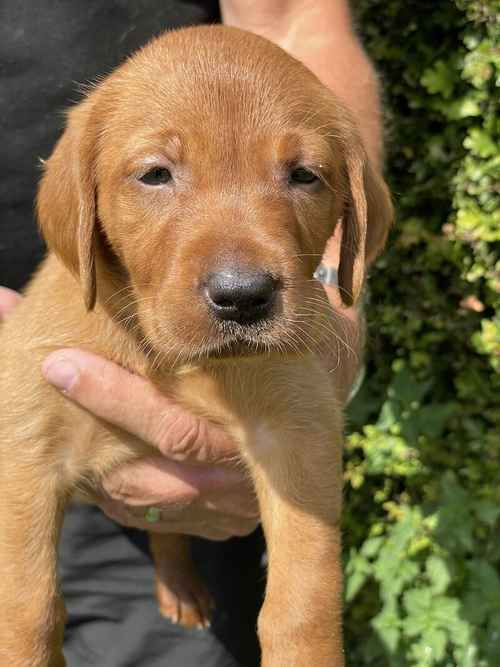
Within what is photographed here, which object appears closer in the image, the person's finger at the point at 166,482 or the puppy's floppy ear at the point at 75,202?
the puppy's floppy ear at the point at 75,202

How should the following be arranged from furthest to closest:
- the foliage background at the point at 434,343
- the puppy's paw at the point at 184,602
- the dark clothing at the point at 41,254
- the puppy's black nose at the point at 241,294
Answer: the foliage background at the point at 434,343, the puppy's paw at the point at 184,602, the dark clothing at the point at 41,254, the puppy's black nose at the point at 241,294

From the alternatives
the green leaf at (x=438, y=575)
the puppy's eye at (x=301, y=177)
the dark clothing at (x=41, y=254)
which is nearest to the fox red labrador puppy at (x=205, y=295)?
the puppy's eye at (x=301, y=177)

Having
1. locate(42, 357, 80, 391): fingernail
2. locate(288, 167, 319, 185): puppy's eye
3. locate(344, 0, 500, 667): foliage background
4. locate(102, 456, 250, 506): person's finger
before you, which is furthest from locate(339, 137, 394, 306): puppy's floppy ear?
locate(344, 0, 500, 667): foliage background

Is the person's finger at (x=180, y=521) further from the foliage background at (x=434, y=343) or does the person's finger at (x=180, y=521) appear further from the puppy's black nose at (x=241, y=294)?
the foliage background at (x=434, y=343)

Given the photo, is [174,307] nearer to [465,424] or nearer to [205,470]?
[205,470]

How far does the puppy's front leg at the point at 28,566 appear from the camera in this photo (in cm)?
245

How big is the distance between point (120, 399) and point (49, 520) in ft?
1.24

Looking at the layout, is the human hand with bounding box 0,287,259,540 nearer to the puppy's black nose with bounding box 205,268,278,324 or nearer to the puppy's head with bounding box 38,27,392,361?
the puppy's head with bounding box 38,27,392,361

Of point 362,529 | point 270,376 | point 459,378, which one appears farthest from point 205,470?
point 362,529

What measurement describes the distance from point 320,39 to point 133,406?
4.97 feet

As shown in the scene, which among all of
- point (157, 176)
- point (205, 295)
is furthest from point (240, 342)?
point (157, 176)

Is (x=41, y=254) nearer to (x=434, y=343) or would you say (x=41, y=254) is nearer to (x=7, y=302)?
(x=7, y=302)

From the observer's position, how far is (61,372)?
249 cm

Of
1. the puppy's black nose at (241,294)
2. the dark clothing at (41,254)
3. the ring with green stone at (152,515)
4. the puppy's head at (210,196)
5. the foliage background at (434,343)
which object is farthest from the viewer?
the foliage background at (434,343)
